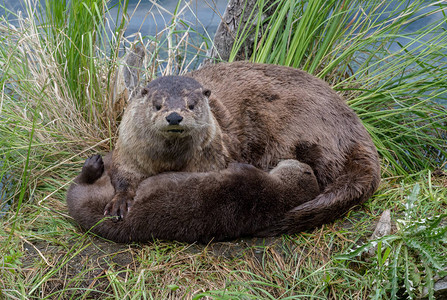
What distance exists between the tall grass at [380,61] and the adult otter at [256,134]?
0.59m

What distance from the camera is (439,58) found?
4.21m

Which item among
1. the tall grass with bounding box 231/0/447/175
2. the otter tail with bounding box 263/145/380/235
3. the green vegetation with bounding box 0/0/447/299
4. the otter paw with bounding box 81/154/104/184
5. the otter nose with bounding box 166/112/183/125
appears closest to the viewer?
the green vegetation with bounding box 0/0/447/299

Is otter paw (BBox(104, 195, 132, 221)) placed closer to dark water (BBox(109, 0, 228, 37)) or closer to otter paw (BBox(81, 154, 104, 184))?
otter paw (BBox(81, 154, 104, 184))

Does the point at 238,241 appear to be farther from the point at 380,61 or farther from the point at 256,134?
the point at 380,61

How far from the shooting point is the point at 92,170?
3.21 meters

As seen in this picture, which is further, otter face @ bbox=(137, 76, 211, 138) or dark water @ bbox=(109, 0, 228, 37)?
dark water @ bbox=(109, 0, 228, 37)

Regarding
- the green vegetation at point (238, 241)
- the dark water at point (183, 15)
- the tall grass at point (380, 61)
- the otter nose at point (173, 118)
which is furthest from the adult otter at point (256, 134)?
the dark water at point (183, 15)

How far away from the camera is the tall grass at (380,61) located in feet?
13.2

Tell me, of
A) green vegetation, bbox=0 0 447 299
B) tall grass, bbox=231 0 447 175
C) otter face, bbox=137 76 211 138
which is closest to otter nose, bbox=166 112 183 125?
otter face, bbox=137 76 211 138

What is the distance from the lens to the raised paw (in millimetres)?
2922

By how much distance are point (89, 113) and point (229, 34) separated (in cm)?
143

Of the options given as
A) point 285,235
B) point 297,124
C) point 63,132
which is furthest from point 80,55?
point 285,235

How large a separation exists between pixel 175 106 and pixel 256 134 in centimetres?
81

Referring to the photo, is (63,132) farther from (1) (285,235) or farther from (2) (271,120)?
(1) (285,235)
